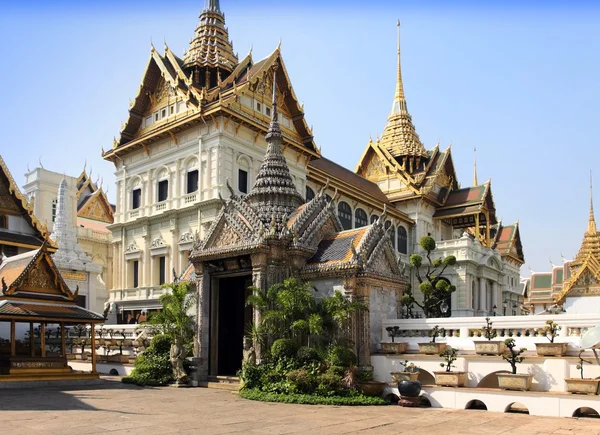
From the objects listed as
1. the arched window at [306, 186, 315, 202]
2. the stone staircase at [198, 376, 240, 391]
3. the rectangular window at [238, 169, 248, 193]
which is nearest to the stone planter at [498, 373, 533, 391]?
the stone staircase at [198, 376, 240, 391]

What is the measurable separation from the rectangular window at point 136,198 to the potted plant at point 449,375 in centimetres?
2674

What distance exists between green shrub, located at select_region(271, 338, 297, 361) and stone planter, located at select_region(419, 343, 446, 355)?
2635 mm

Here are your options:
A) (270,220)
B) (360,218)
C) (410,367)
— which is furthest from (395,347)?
(360,218)

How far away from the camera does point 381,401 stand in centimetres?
1205

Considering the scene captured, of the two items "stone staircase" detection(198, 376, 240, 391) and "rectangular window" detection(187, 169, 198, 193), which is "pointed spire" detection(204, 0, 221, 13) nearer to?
"rectangular window" detection(187, 169, 198, 193)

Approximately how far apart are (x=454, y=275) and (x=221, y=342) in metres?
33.9

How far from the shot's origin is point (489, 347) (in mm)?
12055

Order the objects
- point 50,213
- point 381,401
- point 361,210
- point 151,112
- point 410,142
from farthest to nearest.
→ point 410,142, point 361,210, point 50,213, point 151,112, point 381,401

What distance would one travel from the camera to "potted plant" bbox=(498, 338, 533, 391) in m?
11.0

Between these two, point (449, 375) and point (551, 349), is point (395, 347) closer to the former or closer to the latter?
point (449, 375)

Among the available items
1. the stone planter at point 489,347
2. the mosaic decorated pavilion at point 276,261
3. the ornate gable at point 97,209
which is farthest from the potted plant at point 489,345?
the ornate gable at point 97,209

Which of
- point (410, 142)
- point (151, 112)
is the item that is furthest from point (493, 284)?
point (151, 112)

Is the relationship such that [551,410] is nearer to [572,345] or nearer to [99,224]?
[572,345]

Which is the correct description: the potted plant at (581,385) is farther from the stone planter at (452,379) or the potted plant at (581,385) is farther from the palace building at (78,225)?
the palace building at (78,225)
